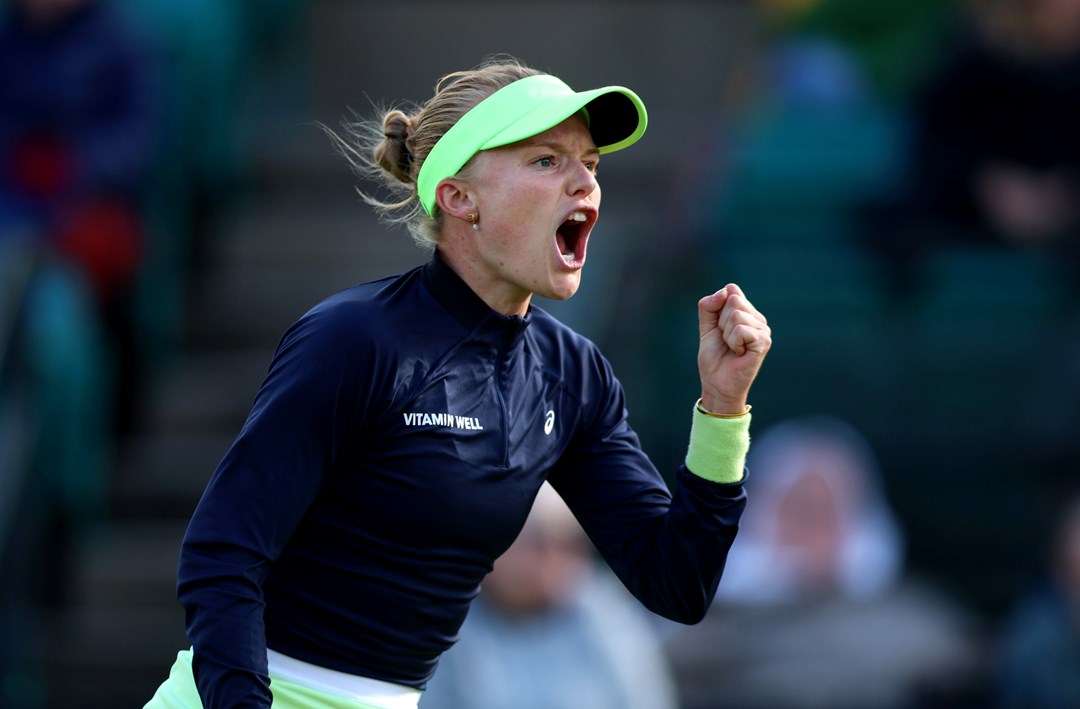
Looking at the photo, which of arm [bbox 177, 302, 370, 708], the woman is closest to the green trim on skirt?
the woman

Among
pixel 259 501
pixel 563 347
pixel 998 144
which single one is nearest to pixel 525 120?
pixel 563 347

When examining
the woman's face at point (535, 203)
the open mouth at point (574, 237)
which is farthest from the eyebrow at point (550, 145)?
the open mouth at point (574, 237)

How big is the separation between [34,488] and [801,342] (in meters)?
2.91

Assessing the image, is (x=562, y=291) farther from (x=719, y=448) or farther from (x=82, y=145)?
(x=82, y=145)

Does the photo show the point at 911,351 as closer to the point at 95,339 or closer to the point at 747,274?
the point at 747,274

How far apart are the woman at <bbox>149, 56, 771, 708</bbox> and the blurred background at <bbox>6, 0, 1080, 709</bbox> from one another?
263 centimetres

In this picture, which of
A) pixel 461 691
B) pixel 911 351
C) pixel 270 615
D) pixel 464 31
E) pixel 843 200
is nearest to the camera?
pixel 270 615

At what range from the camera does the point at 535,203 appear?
8.83 ft

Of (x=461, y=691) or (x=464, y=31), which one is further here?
(x=464, y=31)

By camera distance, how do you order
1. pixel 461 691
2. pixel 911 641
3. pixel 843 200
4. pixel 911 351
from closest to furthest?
pixel 461 691
pixel 911 641
pixel 911 351
pixel 843 200

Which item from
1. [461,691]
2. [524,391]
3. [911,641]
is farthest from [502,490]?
[911,641]

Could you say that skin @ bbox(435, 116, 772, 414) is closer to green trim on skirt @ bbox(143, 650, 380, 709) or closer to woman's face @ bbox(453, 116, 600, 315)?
woman's face @ bbox(453, 116, 600, 315)

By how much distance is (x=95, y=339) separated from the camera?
6844 mm

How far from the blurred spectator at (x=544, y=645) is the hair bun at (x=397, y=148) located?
232cm
